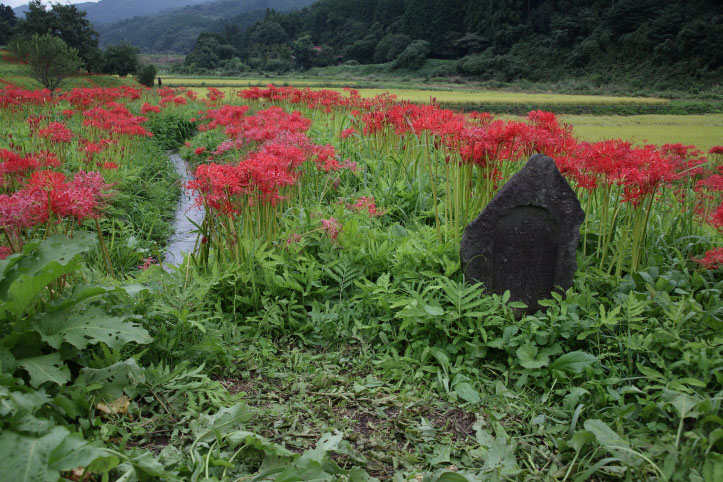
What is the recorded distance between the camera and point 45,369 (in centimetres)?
180

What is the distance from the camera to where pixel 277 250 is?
349 centimetres

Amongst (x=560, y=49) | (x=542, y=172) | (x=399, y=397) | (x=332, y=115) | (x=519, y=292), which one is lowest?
(x=399, y=397)

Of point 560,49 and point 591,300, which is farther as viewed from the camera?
point 560,49

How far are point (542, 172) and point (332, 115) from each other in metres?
7.66

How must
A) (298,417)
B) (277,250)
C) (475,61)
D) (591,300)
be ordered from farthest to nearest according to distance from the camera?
(475,61) < (277,250) < (591,300) < (298,417)

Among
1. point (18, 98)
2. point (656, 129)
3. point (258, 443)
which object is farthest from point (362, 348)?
point (18, 98)

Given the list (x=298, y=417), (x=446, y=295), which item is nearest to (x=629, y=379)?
(x=446, y=295)

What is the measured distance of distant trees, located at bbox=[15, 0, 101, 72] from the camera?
63.0 ft

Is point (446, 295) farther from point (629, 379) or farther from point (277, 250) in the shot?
point (277, 250)

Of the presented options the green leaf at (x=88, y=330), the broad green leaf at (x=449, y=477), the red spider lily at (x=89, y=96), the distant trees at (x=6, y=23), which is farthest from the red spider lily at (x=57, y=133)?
the distant trees at (x=6, y=23)

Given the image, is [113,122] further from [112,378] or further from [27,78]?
[27,78]

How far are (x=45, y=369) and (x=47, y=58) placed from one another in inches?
542

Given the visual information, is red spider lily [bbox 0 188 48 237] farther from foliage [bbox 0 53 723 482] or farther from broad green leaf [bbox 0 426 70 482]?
broad green leaf [bbox 0 426 70 482]

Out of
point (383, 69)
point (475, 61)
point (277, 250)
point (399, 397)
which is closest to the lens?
point (399, 397)
